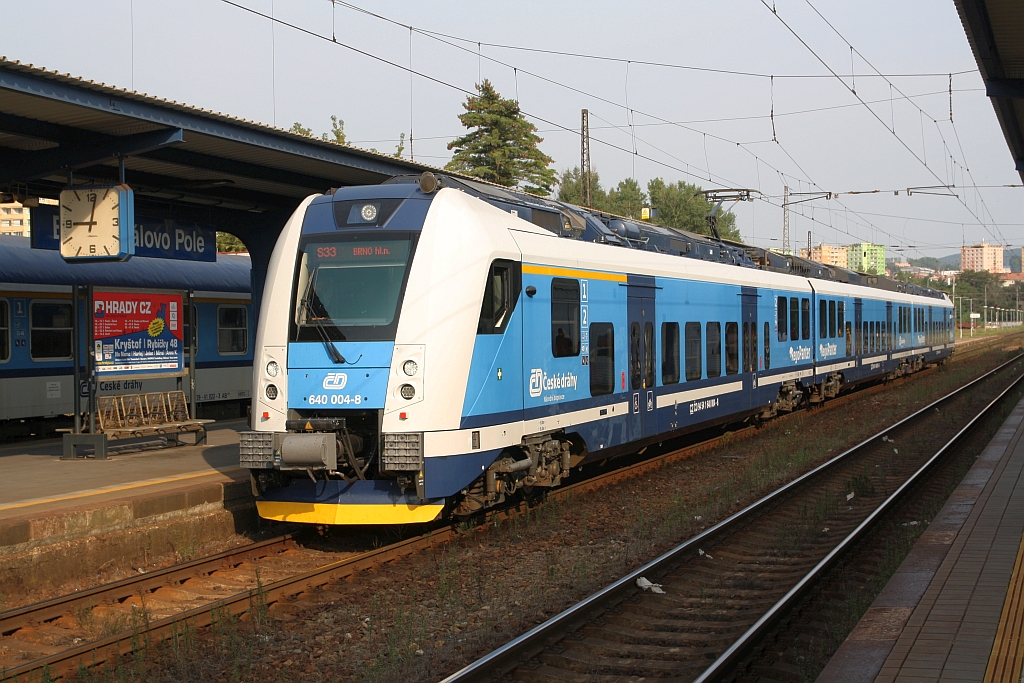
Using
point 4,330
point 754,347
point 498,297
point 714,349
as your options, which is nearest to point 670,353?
point 714,349

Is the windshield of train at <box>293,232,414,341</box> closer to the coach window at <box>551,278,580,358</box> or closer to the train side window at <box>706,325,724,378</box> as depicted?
the coach window at <box>551,278,580,358</box>

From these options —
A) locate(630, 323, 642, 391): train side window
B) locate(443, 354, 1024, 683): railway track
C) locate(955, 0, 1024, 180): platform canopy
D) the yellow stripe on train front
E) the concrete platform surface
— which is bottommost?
locate(443, 354, 1024, 683): railway track

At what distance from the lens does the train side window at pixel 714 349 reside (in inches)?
591

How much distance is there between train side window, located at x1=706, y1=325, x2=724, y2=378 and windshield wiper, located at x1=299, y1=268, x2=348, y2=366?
7.61 metres

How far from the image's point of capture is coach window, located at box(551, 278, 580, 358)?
1026cm

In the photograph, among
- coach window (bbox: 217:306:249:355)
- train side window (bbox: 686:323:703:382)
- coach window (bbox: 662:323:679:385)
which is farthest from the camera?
coach window (bbox: 217:306:249:355)

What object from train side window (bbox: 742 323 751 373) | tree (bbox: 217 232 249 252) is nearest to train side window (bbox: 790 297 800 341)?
train side window (bbox: 742 323 751 373)

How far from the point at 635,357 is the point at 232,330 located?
36.3 feet

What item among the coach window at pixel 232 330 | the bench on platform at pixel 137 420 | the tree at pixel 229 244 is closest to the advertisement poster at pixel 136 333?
the bench on platform at pixel 137 420

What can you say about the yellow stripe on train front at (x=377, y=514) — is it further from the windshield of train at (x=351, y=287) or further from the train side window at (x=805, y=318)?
the train side window at (x=805, y=318)

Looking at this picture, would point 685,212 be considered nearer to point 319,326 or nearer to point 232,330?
point 232,330

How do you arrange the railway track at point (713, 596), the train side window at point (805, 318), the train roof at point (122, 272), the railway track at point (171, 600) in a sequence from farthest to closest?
the train side window at point (805, 318) → the train roof at point (122, 272) → the railway track at point (171, 600) → the railway track at point (713, 596)

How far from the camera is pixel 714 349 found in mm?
15211

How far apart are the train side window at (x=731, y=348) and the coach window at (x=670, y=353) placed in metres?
2.34
